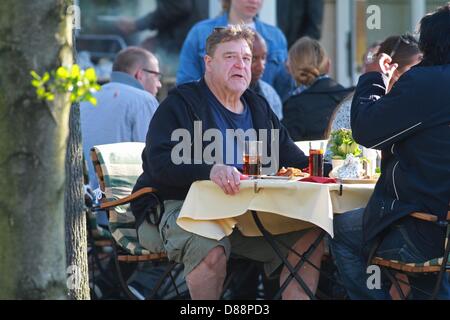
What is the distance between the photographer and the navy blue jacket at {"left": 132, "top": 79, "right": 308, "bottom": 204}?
5277 mm

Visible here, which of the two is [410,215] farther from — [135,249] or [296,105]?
[296,105]

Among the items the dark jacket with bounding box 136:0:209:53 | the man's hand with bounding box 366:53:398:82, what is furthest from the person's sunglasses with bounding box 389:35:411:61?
the dark jacket with bounding box 136:0:209:53

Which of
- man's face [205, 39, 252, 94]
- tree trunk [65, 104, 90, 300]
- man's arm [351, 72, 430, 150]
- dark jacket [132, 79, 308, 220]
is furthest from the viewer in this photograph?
man's face [205, 39, 252, 94]

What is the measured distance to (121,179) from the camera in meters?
5.95

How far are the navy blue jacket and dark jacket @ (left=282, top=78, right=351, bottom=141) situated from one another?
5.66ft

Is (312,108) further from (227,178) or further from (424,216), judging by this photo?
(424,216)

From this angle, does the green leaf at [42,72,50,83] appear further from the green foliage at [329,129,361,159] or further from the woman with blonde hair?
the woman with blonde hair

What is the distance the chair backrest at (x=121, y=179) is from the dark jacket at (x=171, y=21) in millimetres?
4421

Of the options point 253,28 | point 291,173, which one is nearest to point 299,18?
point 253,28

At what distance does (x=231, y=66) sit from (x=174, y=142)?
0.57m

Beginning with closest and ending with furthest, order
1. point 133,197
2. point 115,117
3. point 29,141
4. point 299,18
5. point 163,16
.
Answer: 1. point 29,141
2. point 133,197
3. point 115,117
4. point 163,16
5. point 299,18

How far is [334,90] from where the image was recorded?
7.59 metres
